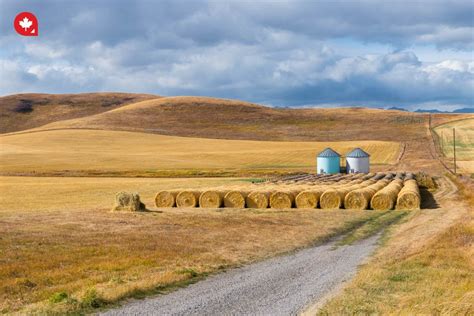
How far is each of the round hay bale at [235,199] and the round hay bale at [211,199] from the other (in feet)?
1.17

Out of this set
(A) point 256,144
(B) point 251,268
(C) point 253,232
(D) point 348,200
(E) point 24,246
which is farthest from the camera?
(A) point 256,144

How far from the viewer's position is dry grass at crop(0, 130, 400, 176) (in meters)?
82.4

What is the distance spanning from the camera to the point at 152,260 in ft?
64.8

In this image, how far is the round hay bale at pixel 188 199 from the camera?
3825 centimetres

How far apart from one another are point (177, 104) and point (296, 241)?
13835 cm

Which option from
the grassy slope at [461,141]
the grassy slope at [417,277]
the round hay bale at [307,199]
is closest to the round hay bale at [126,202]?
the round hay bale at [307,199]

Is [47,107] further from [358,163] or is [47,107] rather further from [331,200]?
[331,200]

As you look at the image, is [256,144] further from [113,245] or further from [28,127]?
[113,245]

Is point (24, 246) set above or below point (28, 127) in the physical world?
below

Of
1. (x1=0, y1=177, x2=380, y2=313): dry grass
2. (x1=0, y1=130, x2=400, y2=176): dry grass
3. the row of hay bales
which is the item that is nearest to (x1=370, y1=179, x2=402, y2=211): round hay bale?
the row of hay bales

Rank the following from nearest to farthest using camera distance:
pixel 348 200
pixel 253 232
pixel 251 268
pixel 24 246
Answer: pixel 251 268 → pixel 24 246 → pixel 253 232 → pixel 348 200

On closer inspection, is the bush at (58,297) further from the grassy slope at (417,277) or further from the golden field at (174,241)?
the grassy slope at (417,277)

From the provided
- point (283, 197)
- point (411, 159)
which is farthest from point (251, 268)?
point (411, 159)

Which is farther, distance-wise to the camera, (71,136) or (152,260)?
(71,136)
